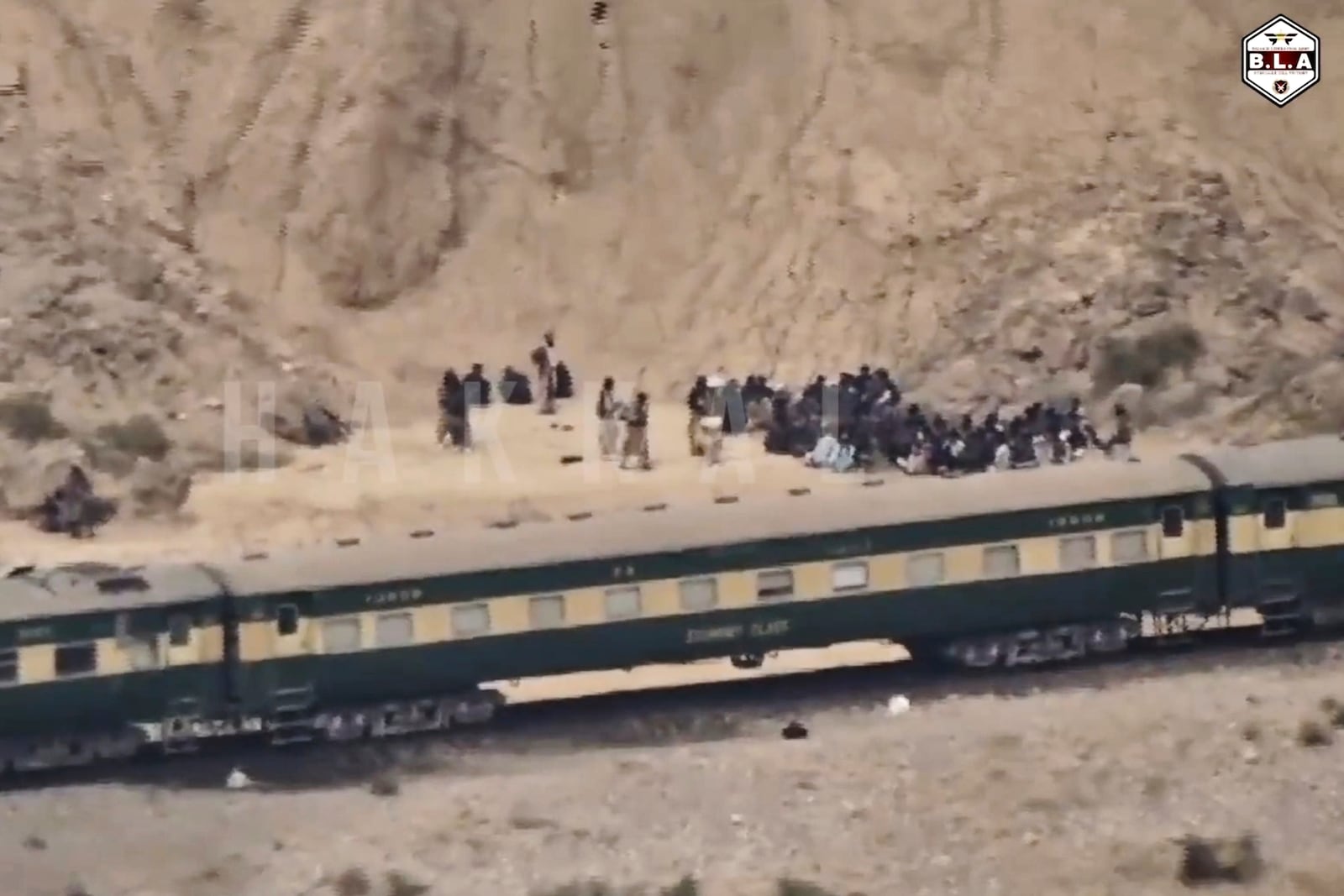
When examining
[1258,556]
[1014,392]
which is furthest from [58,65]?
[1258,556]

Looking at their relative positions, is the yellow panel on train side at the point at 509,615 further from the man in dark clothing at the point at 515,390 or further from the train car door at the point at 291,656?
the man in dark clothing at the point at 515,390

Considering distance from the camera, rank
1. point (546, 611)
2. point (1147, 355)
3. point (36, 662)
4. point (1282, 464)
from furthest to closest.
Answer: point (1147, 355)
point (1282, 464)
point (546, 611)
point (36, 662)

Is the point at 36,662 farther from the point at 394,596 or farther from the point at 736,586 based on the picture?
the point at 736,586

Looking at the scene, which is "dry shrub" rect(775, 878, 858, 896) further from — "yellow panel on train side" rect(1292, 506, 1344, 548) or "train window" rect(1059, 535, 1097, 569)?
"yellow panel on train side" rect(1292, 506, 1344, 548)

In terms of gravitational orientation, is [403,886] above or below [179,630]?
Result: below

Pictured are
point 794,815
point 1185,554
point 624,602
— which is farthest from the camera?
point 1185,554

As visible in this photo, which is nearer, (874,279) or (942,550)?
(942,550)

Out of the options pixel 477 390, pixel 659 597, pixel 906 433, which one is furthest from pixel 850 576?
pixel 477 390

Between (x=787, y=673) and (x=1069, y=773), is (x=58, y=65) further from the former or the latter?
(x=1069, y=773)

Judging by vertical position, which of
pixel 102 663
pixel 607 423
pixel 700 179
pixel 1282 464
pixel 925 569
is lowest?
pixel 102 663
